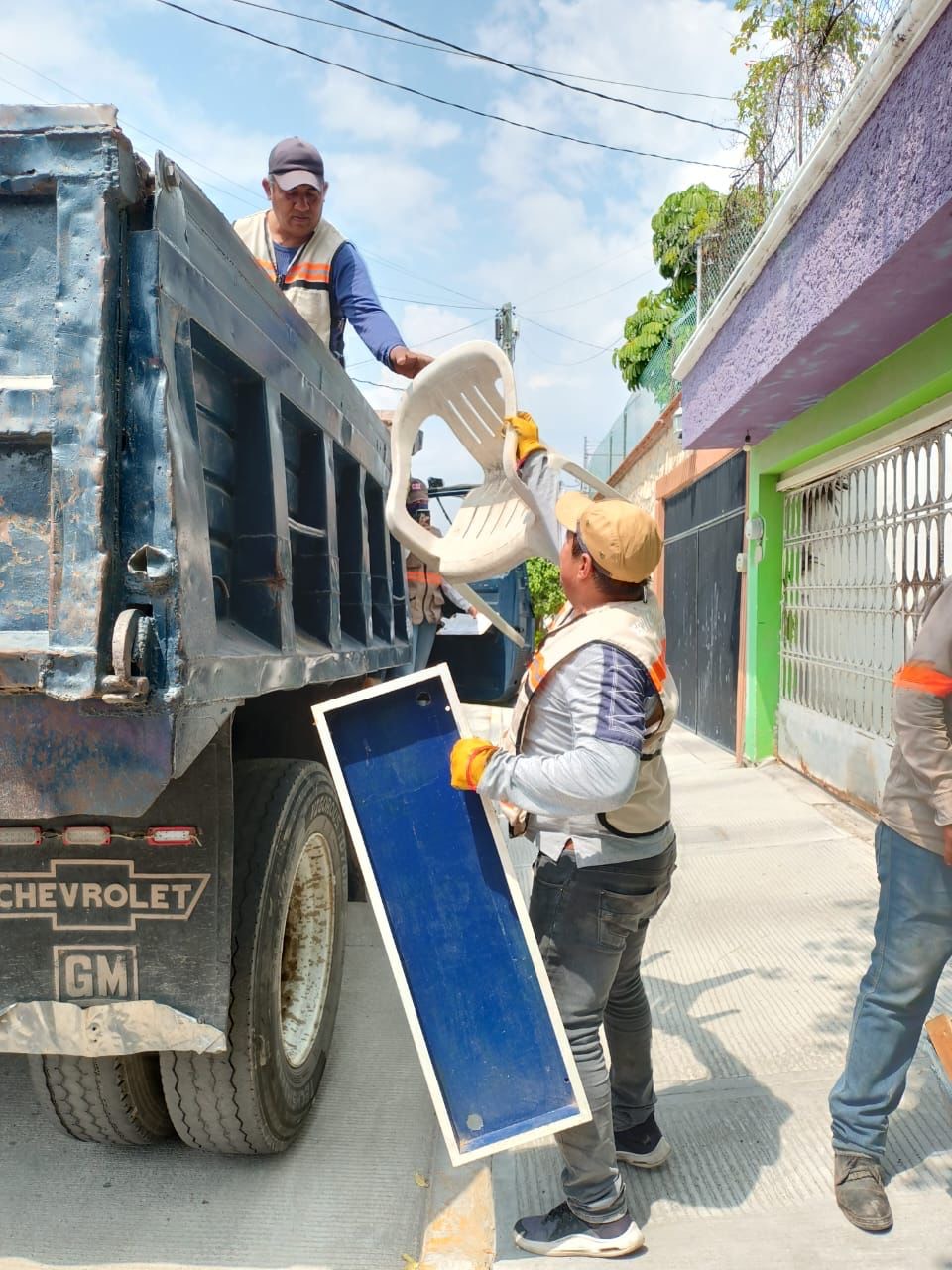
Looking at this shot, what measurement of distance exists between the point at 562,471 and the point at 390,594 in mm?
1798

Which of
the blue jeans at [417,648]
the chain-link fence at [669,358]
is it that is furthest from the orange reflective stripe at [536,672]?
the chain-link fence at [669,358]

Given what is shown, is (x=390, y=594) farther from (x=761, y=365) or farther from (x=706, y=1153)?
(x=761, y=365)

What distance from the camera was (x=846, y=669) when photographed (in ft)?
20.9

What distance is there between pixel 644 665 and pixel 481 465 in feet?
4.88

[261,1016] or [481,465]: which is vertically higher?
[481,465]

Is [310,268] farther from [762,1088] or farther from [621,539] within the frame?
[762,1088]

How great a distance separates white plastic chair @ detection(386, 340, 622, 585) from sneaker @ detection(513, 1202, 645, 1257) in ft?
5.52

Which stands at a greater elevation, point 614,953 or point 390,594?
point 390,594

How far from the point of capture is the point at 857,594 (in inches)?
245

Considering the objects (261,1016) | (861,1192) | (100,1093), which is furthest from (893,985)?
(100,1093)

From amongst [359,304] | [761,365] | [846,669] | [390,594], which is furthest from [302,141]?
[846,669]

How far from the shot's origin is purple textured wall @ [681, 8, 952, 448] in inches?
145

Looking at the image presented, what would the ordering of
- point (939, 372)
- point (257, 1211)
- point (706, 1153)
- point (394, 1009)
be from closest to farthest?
point (257, 1211) < point (706, 1153) < point (394, 1009) < point (939, 372)

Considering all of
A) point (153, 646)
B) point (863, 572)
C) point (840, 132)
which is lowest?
point (153, 646)
